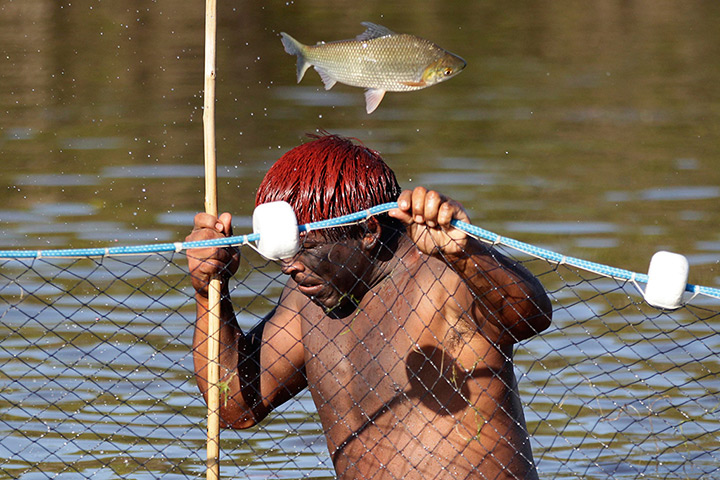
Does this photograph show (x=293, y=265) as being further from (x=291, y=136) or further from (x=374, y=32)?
(x=291, y=136)

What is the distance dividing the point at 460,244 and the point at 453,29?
57.6 ft

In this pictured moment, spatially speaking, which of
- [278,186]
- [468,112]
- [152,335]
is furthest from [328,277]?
[468,112]

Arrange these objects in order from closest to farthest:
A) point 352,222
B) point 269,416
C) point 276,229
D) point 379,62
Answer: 1. point 276,229
2. point 352,222
3. point 379,62
4. point 269,416

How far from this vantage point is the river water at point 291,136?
7.29m

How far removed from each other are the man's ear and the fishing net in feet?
4.52

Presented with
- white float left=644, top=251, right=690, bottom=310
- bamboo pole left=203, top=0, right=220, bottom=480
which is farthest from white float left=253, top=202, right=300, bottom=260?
white float left=644, top=251, right=690, bottom=310

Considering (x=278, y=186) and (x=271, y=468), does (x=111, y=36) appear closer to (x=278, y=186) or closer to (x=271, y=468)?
(x=271, y=468)

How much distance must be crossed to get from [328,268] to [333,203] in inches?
9.8

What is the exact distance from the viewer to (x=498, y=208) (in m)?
10.6

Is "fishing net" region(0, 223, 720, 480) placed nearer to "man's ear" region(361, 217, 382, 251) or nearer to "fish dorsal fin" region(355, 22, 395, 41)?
"man's ear" region(361, 217, 382, 251)

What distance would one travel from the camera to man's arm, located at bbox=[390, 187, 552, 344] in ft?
11.9

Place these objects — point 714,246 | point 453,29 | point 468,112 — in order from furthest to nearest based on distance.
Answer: point 453,29 → point 468,112 → point 714,246

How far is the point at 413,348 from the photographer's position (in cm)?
427

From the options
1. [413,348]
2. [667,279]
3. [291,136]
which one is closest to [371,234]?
[413,348]
